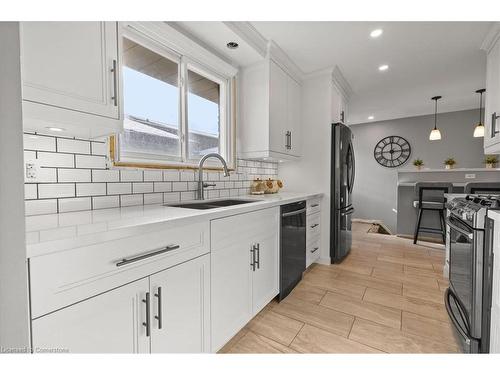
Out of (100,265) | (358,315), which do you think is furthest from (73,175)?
(358,315)

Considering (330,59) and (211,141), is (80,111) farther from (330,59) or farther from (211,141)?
(330,59)

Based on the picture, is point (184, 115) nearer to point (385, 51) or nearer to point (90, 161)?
point (90, 161)

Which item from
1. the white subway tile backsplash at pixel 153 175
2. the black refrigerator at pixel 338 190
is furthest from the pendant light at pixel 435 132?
the white subway tile backsplash at pixel 153 175

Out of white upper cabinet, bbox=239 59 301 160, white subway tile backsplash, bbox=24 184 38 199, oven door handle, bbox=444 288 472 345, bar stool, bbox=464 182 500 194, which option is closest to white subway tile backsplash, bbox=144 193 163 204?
white subway tile backsplash, bbox=24 184 38 199

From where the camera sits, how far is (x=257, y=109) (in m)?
2.47

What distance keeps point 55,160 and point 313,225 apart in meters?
2.42

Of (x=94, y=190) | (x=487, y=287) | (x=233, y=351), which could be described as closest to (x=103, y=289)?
(x=94, y=190)

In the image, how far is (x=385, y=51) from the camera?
95.0 inches

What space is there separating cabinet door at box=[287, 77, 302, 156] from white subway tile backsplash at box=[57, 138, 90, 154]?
6.83 ft

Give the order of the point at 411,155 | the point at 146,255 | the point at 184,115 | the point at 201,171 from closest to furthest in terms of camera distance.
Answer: the point at 146,255 → the point at 201,171 → the point at 184,115 → the point at 411,155

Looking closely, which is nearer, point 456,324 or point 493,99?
point 456,324

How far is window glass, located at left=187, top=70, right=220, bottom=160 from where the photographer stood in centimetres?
209

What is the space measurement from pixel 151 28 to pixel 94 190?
1214 mm

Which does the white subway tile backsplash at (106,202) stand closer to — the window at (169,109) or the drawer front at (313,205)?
the window at (169,109)
